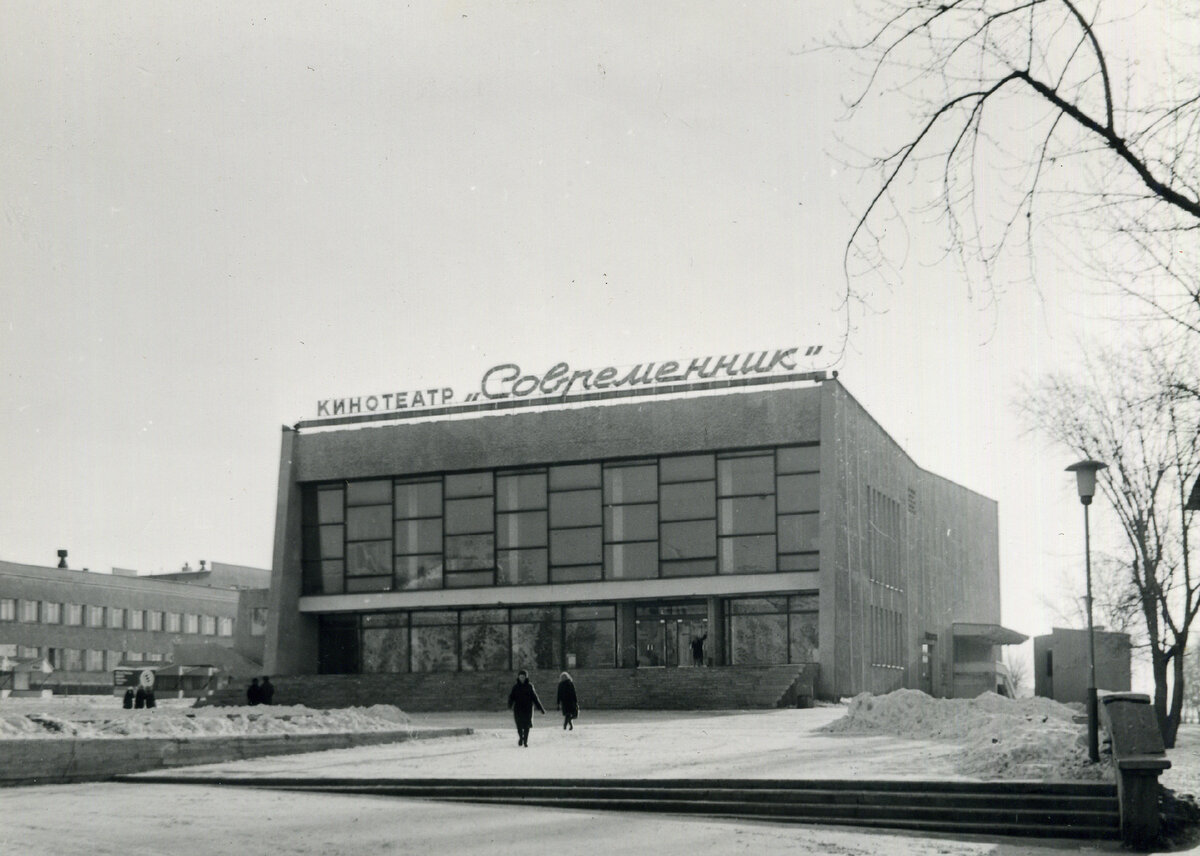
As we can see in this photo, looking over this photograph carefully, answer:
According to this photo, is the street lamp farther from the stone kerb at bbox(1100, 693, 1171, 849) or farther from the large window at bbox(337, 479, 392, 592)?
the large window at bbox(337, 479, 392, 592)

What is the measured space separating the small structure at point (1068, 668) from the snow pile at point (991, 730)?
599 cm

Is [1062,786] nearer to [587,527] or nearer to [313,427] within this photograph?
[587,527]

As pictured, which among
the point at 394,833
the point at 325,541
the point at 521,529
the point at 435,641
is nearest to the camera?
the point at 394,833

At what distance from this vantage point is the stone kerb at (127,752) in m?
20.5

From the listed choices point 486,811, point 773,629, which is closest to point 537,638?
point 773,629

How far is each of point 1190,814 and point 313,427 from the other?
4358cm

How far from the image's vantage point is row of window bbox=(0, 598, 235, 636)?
284 feet

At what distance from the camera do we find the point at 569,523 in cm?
5138

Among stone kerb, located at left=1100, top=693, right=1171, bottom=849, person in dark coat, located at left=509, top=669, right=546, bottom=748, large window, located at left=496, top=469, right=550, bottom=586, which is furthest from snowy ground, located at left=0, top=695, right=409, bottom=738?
large window, located at left=496, top=469, right=550, bottom=586

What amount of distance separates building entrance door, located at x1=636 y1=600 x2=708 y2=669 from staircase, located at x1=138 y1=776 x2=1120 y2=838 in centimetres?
3000

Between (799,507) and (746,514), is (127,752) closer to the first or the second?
(746,514)

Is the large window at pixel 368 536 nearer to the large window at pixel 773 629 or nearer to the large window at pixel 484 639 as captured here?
the large window at pixel 484 639

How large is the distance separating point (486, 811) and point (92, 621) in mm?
80989

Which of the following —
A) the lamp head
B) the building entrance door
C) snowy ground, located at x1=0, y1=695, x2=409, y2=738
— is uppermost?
the lamp head
